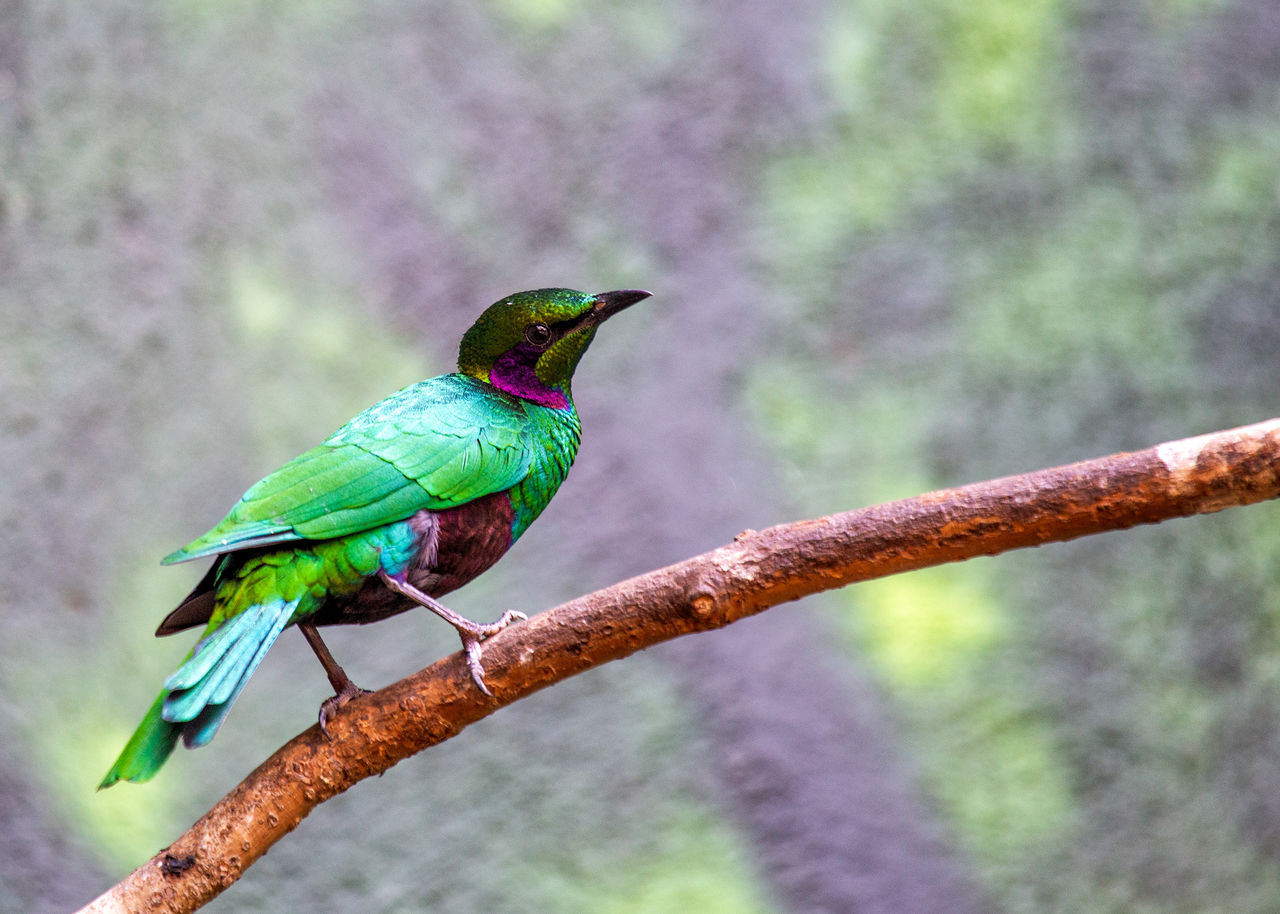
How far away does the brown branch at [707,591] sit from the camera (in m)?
1.69

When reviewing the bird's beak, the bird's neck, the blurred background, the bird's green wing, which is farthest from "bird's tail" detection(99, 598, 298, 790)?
the blurred background

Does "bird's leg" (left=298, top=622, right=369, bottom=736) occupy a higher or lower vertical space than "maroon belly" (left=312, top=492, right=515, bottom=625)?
lower

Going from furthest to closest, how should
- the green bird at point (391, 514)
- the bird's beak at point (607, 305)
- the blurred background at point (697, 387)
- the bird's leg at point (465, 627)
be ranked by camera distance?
the blurred background at point (697, 387) < the bird's beak at point (607, 305) < the bird's leg at point (465, 627) < the green bird at point (391, 514)

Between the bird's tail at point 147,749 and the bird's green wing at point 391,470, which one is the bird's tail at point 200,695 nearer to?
the bird's tail at point 147,749

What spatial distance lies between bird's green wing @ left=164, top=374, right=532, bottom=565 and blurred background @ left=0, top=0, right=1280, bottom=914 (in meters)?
1.64

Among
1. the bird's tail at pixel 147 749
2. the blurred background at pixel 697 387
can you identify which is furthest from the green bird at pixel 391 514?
the blurred background at pixel 697 387

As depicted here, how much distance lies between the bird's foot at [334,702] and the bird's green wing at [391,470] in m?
0.32

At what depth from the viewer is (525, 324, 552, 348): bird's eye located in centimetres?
215

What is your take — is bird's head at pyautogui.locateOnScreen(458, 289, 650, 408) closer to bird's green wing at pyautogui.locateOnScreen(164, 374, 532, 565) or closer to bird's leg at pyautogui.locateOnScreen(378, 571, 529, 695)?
bird's green wing at pyautogui.locateOnScreen(164, 374, 532, 565)

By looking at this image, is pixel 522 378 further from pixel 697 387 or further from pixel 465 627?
pixel 697 387

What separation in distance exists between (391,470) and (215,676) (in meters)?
0.43

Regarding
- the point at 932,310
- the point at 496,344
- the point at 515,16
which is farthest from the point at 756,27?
the point at 496,344

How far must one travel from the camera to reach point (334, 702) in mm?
2039

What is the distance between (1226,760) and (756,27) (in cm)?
271
